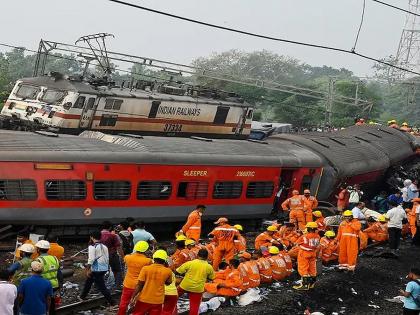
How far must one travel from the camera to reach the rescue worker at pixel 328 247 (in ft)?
50.7

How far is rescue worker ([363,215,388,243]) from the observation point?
727 inches

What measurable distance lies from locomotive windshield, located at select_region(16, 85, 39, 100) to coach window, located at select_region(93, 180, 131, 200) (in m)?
6.83

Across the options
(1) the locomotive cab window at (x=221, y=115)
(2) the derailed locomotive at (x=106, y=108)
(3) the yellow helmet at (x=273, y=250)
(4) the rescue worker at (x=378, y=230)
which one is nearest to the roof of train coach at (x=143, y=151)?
(2) the derailed locomotive at (x=106, y=108)

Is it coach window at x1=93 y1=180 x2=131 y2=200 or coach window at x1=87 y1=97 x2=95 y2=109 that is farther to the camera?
coach window at x1=87 y1=97 x2=95 y2=109

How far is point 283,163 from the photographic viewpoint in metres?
19.6

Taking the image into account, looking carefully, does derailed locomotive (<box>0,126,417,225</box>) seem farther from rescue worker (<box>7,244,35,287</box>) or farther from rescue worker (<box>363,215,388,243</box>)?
rescue worker (<box>7,244,35,287</box>)

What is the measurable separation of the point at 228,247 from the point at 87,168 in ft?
12.7

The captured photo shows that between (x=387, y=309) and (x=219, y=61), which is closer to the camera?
(x=387, y=309)

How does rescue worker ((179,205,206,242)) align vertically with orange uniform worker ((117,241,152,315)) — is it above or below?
below

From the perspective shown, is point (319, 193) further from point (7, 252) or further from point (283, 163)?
point (7, 252)

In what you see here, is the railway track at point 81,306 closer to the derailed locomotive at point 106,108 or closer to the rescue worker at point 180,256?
the rescue worker at point 180,256

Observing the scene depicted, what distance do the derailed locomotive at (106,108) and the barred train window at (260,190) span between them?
16.9ft

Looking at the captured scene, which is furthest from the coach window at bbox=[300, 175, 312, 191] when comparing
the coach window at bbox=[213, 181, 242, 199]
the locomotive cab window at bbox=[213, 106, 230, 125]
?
the locomotive cab window at bbox=[213, 106, 230, 125]

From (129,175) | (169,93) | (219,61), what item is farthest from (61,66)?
(129,175)
